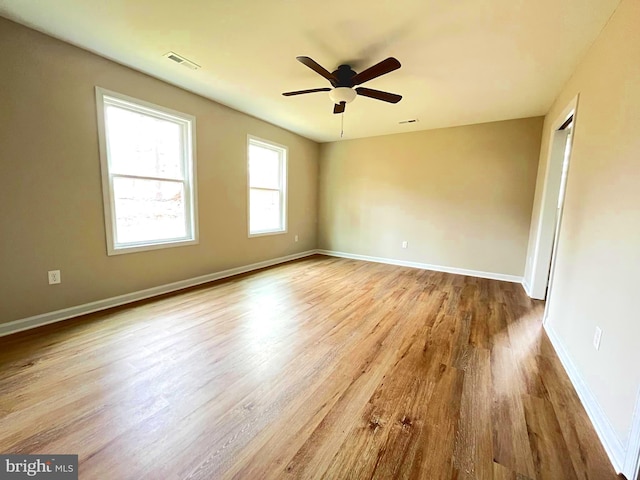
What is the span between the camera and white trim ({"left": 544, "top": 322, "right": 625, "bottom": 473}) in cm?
128

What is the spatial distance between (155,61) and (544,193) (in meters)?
4.79

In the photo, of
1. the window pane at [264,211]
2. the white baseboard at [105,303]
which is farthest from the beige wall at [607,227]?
the window pane at [264,211]

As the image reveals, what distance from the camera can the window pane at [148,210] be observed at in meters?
3.05

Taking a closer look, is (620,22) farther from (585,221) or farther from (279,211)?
(279,211)

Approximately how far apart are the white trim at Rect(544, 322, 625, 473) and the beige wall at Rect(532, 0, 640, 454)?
0.12 ft

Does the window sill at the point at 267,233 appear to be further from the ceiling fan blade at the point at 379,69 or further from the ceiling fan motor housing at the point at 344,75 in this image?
the ceiling fan blade at the point at 379,69

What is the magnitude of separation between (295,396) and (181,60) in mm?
3214

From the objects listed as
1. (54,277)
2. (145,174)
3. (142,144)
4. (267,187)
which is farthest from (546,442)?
(267,187)

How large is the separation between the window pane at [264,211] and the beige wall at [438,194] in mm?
1355

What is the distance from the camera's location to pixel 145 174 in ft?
10.6

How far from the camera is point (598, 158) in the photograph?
6.31ft

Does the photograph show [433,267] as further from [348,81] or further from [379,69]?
[379,69]

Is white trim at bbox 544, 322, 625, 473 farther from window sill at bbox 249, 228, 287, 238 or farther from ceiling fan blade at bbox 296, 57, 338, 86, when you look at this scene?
window sill at bbox 249, 228, 287, 238

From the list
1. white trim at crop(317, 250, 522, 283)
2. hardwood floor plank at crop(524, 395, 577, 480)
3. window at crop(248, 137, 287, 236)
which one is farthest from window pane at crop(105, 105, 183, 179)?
hardwood floor plank at crop(524, 395, 577, 480)
